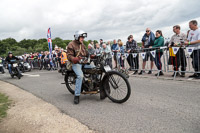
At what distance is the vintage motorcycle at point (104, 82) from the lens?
3.90 metres

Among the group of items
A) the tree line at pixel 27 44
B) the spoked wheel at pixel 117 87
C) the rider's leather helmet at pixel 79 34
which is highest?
the tree line at pixel 27 44

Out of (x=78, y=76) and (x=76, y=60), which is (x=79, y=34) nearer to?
(x=76, y=60)

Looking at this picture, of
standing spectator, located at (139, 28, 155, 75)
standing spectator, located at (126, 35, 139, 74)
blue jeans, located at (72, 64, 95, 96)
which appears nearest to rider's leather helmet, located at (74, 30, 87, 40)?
blue jeans, located at (72, 64, 95, 96)

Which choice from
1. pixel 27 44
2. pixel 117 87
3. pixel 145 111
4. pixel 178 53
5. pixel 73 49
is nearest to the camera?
pixel 145 111

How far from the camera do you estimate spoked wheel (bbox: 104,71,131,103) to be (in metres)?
3.75

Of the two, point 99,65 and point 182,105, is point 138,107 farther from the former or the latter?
point 99,65

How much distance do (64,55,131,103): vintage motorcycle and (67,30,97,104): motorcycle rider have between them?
171 mm

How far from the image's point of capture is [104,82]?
4.21m

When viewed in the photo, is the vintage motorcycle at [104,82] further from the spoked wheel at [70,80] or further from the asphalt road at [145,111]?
the spoked wheel at [70,80]

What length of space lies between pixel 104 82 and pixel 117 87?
0.40m

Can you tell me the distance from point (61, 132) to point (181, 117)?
91.6 inches

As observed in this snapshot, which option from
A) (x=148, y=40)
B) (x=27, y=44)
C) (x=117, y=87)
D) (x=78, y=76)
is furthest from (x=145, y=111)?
(x=27, y=44)

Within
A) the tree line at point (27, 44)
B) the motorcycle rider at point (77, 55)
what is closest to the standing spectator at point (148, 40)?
the motorcycle rider at point (77, 55)

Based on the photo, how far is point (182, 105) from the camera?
11.7 ft
